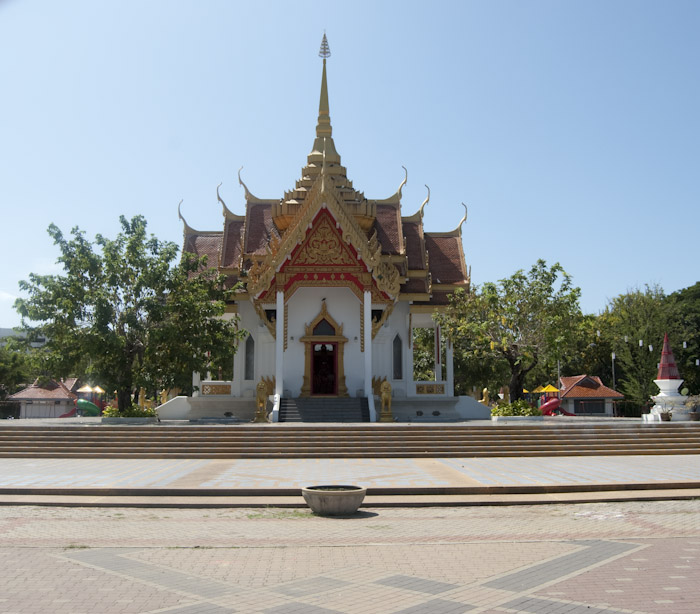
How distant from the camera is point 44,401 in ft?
168

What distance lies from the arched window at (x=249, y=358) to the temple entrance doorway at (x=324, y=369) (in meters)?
2.89

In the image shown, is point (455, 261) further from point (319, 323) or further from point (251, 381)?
point (251, 381)

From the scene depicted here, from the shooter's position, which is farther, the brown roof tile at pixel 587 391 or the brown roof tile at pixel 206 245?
the brown roof tile at pixel 587 391

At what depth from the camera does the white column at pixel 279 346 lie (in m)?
25.4

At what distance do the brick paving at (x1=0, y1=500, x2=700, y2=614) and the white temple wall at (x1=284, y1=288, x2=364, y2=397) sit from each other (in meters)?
16.1

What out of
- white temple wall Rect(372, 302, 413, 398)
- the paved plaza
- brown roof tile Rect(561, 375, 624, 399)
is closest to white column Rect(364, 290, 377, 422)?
white temple wall Rect(372, 302, 413, 398)

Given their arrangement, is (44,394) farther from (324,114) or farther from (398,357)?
(398,357)

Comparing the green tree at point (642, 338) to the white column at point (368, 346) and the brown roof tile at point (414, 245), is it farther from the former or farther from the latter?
the white column at point (368, 346)

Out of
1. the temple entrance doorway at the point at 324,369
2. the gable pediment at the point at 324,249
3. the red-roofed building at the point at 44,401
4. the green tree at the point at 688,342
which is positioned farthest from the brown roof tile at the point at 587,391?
the red-roofed building at the point at 44,401

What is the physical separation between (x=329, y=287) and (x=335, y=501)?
17.4 meters

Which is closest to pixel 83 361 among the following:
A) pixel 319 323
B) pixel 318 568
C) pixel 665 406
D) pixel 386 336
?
pixel 319 323

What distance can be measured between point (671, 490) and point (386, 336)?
56.4 ft

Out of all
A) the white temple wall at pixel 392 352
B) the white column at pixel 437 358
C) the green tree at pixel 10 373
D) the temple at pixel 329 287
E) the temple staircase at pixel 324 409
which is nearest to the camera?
the temple staircase at pixel 324 409

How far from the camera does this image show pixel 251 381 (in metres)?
28.7
